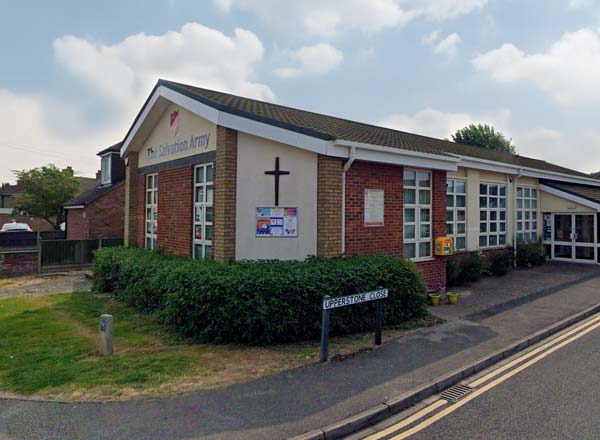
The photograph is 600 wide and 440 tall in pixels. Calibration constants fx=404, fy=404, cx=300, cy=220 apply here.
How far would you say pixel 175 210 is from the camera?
1098 centimetres

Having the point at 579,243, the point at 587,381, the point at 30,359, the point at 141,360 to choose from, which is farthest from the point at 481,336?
the point at 579,243

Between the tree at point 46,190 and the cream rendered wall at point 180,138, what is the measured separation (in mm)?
22792

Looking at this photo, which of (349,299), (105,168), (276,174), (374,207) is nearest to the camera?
(349,299)

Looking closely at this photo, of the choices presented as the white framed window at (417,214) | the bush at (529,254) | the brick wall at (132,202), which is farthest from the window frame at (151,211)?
the bush at (529,254)

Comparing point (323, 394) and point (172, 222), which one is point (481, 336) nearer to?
point (323, 394)

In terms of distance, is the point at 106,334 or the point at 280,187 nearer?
the point at 106,334

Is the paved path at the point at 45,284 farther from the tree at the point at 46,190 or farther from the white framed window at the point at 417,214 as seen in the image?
the tree at the point at 46,190

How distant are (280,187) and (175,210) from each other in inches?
154

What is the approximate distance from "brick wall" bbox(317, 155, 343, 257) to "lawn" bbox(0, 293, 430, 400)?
1.91 metres

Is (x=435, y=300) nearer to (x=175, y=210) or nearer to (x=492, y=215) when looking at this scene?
(x=492, y=215)

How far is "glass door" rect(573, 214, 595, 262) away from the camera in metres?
16.0

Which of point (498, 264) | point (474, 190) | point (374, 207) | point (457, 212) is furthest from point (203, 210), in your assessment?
point (498, 264)

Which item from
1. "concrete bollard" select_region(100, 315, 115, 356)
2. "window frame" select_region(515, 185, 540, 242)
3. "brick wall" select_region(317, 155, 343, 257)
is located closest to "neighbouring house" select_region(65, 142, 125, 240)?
"concrete bollard" select_region(100, 315, 115, 356)

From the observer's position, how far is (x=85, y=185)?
147ft
